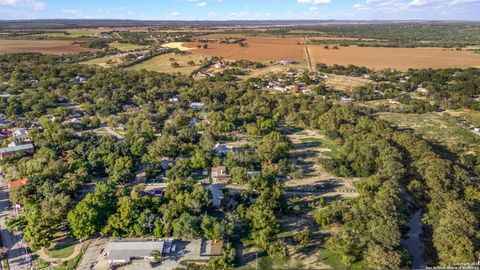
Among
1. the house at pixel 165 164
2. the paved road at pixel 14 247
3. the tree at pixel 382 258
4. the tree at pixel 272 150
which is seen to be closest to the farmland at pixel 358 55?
the tree at pixel 272 150

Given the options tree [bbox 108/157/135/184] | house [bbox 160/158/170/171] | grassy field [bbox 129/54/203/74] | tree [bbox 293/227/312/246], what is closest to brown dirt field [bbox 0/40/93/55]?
grassy field [bbox 129/54/203/74]

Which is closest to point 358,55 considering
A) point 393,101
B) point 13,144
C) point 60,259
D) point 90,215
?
point 393,101

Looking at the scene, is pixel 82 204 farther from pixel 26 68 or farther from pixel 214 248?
pixel 26 68

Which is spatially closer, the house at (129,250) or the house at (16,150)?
the house at (129,250)

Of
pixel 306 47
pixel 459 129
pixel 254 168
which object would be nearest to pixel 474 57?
pixel 306 47

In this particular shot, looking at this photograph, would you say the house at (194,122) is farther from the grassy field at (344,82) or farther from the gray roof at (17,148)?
the grassy field at (344,82)
